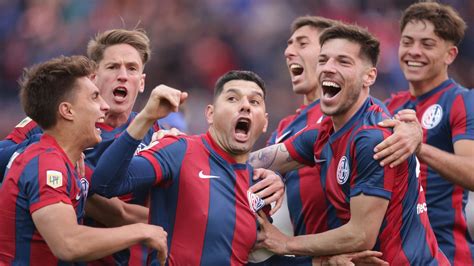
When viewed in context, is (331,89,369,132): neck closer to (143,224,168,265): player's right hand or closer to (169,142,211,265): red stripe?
(169,142,211,265): red stripe

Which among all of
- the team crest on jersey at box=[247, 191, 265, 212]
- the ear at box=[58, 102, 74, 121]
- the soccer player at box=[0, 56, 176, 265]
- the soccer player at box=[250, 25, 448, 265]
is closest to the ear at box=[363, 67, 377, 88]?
the soccer player at box=[250, 25, 448, 265]

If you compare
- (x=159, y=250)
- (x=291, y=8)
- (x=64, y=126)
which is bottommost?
(x=159, y=250)

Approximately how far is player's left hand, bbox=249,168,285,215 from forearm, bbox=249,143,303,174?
2.31 feet

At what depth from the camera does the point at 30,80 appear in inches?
203

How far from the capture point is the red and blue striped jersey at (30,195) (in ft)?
15.6

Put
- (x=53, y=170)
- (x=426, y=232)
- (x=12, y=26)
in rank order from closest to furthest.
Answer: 1. (x=53, y=170)
2. (x=426, y=232)
3. (x=12, y=26)

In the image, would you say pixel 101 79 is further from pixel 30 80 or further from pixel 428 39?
pixel 428 39

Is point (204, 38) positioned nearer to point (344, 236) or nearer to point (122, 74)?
point (122, 74)

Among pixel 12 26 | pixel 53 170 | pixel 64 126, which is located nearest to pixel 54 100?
pixel 64 126

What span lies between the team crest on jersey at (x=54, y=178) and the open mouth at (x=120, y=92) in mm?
1731

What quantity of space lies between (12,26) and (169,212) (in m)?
8.98

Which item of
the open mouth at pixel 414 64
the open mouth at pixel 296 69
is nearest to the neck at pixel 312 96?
the open mouth at pixel 296 69

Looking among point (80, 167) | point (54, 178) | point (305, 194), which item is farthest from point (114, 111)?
point (54, 178)

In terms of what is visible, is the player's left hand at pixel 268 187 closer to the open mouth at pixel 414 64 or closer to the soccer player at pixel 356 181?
the soccer player at pixel 356 181
